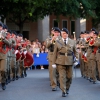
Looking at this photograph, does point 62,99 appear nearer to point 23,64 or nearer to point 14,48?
point 14,48

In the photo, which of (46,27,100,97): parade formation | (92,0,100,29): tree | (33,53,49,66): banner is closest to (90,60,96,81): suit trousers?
(46,27,100,97): parade formation

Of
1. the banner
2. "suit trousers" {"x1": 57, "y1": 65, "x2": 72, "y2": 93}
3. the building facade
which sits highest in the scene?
the building facade

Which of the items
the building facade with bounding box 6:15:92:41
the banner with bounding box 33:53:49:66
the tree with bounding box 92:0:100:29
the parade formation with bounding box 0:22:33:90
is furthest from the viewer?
the building facade with bounding box 6:15:92:41

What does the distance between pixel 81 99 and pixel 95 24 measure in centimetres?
2666

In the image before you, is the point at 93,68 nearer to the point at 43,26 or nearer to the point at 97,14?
the point at 97,14

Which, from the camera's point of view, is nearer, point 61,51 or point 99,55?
point 61,51

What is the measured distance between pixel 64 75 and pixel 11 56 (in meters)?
5.42

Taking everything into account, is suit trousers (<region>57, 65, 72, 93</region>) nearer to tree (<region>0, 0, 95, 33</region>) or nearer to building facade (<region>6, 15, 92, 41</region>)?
tree (<region>0, 0, 95, 33</region>)

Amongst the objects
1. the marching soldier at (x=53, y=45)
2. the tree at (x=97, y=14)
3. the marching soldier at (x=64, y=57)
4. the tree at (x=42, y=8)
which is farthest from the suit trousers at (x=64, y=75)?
the tree at (x=97, y=14)

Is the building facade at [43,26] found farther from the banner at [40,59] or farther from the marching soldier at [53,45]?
the marching soldier at [53,45]

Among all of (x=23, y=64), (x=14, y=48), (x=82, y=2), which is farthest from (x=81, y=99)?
(x=82, y=2)

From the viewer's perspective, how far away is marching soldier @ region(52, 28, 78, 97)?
1235 cm

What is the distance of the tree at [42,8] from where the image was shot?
93.4ft

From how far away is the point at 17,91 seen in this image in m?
13.8
